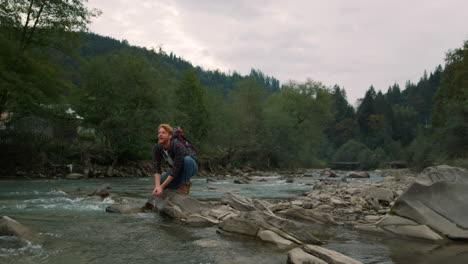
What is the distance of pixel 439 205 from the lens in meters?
7.49

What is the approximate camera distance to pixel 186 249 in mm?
5770

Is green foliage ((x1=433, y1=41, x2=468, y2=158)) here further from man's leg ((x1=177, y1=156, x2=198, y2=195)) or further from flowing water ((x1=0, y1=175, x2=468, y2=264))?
man's leg ((x1=177, y1=156, x2=198, y2=195))

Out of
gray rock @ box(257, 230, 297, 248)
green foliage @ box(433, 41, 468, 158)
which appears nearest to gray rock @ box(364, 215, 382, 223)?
gray rock @ box(257, 230, 297, 248)

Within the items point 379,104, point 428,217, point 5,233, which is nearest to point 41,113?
point 5,233

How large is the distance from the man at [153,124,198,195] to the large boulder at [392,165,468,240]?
4549mm

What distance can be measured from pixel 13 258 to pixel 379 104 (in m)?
109

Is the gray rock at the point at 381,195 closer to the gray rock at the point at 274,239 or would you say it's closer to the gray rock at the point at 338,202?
the gray rock at the point at 338,202

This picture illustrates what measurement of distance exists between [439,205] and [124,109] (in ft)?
96.7

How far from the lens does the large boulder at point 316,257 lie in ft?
15.4

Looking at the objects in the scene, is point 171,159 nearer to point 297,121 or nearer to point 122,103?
point 122,103

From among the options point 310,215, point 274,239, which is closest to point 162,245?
point 274,239

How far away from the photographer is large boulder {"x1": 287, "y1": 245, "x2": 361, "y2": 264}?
4695mm

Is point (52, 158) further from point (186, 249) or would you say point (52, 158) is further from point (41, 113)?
point (186, 249)

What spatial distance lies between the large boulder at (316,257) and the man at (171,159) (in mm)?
3541
